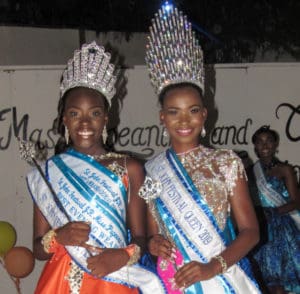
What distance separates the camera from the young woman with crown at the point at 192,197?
2576 millimetres

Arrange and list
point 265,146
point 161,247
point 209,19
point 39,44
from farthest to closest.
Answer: point 209,19
point 39,44
point 265,146
point 161,247

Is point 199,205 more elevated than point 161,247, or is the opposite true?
point 199,205

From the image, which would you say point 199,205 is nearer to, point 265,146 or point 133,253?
point 133,253

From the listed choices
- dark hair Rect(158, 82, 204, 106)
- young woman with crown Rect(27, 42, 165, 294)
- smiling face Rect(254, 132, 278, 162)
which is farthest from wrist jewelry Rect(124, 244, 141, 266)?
smiling face Rect(254, 132, 278, 162)

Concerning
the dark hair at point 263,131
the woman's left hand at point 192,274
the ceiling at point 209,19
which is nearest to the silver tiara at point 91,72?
the woman's left hand at point 192,274

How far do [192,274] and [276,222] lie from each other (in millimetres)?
2855

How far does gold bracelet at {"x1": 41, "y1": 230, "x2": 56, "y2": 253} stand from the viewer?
257cm

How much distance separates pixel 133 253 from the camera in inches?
99.3

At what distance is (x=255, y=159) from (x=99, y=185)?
10.9ft

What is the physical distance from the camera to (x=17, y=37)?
20.9 ft

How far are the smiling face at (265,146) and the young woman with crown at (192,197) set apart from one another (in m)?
2.64

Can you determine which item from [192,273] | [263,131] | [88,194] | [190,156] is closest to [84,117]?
[88,194]

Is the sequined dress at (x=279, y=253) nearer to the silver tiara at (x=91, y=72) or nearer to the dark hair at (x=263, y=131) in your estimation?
the dark hair at (x=263, y=131)

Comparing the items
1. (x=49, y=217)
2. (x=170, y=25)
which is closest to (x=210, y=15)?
(x=170, y=25)
